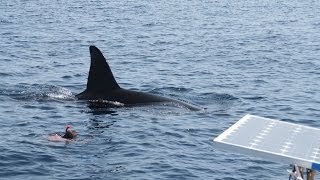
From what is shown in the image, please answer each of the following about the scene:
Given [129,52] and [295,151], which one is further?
[129,52]

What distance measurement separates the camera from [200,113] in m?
29.3

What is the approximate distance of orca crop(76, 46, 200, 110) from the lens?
98.7 feet

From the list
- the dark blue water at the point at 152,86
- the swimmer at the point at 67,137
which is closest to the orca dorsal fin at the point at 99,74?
the dark blue water at the point at 152,86

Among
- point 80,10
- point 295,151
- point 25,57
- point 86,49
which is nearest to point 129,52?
point 86,49

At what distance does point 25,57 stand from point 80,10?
3784cm

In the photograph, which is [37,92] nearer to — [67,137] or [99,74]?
[99,74]

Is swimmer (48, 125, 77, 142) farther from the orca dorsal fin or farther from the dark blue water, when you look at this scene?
the orca dorsal fin

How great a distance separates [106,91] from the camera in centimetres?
3058

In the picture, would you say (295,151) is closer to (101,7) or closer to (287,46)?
(287,46)

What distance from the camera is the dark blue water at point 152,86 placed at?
21812 mm

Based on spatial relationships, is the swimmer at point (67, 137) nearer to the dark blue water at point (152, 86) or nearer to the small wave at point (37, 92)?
the dark blue water at point (152, 86)

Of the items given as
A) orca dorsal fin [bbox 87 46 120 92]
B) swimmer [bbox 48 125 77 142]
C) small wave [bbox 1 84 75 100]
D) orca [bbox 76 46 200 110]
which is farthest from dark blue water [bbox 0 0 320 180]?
orca dorsal fin [bbox 87 46 120 92]

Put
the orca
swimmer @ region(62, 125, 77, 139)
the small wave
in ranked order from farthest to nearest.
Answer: the small wave < the orca < swimmer @ region(62, 125, 77, 139)

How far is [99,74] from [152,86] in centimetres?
663
